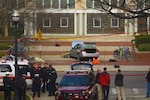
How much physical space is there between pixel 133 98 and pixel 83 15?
4169cm

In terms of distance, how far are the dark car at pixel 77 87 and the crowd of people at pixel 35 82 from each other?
1.73m

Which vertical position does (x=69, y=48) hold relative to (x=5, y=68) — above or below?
below

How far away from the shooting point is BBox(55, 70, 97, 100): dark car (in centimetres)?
2167

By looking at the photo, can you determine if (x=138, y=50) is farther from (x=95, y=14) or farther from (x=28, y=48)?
(x=95, y=14)

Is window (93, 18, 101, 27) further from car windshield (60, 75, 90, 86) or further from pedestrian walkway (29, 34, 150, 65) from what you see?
car windshield (60, 75, 90, 86)

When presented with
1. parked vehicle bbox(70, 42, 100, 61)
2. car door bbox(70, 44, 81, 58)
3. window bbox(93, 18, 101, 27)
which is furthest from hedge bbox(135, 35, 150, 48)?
window bbox(93, 18, 101, 27)

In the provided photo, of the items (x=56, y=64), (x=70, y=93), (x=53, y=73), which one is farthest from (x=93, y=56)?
(x=70, y=93)

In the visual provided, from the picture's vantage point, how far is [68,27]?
66.6 metres

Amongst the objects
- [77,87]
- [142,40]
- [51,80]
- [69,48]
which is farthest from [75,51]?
[77,87]

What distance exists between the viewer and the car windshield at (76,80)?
2286 cm

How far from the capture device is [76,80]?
912 inches

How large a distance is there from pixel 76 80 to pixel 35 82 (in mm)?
2938

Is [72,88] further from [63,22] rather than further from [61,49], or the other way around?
[63,22]

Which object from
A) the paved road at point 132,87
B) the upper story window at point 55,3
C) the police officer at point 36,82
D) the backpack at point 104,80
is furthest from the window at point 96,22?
the backpack at point 104,80
